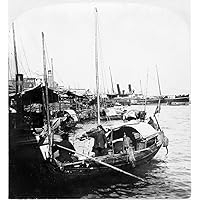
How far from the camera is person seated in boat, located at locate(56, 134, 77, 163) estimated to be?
154 cm

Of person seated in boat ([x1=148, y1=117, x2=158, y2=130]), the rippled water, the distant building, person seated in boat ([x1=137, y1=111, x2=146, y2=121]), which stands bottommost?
the rippled water

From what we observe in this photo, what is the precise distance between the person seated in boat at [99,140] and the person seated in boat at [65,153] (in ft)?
0.28

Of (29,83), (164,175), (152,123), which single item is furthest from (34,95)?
(164,175)

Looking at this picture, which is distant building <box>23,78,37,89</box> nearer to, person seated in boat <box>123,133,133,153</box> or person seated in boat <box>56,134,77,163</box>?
person seated in boat <box>56,134,77,163</box>

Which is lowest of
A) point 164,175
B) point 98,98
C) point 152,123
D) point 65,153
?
point 164,175

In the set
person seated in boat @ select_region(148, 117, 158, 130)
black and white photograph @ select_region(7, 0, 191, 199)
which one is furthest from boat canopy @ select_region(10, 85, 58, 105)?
person seated in boat @ select_region(148, 117, 158, 130)

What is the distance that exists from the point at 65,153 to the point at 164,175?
44 cm

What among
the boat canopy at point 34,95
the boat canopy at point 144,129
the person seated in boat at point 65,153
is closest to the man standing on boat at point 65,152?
the person seated in boat at point 65,153

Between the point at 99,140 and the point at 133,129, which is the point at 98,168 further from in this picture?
the point at 133,129

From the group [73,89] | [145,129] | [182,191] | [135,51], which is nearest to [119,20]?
[135,51]

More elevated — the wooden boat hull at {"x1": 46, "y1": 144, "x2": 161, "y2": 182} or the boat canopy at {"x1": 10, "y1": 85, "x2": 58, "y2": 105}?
the boat canopy at {"x1": 10, "y1": 85, "x2": 58, "y2": 105}

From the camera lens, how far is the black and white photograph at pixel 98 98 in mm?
1548

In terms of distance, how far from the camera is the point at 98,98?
1.60 metres
